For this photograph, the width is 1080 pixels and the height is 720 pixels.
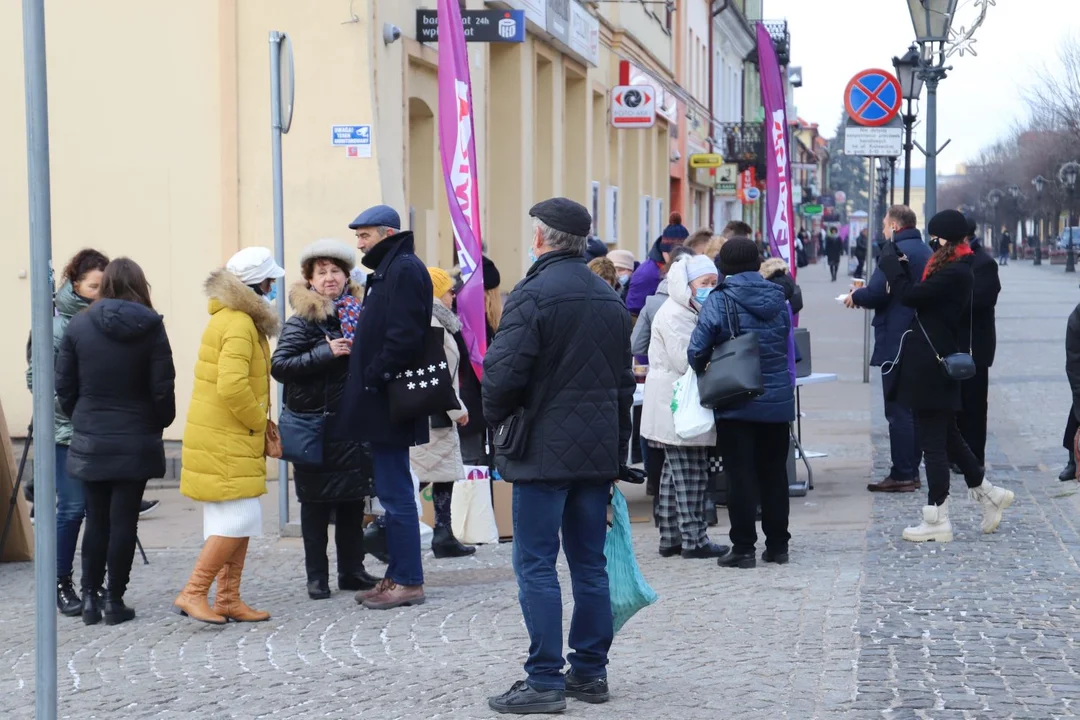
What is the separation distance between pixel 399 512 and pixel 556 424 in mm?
2142

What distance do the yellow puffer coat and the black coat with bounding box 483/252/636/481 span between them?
1859mm

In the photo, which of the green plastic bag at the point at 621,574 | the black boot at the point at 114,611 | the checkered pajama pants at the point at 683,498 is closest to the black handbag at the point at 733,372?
the checkered pajama pants at the point at 683,498

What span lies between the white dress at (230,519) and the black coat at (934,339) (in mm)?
3898

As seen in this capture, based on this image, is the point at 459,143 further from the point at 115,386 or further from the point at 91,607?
the point at 91,607

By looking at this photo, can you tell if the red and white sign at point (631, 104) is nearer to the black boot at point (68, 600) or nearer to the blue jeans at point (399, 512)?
the blue jeans at point (399, 512)

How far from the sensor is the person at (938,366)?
8.96 meters

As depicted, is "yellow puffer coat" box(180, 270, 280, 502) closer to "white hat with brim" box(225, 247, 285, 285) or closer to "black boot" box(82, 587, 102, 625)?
"white hat with brim" box(225, 247, 285, 285)

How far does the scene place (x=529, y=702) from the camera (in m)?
5.64

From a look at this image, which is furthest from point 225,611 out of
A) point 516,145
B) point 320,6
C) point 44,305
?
point 516,145

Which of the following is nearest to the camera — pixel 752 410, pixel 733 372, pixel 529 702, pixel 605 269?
pixel 529 702

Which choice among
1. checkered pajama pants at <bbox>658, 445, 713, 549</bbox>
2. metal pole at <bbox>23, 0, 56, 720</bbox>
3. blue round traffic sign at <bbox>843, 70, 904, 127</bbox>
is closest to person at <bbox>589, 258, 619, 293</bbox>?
checkered pajama pants at <bbox>658, 445, 713, 549</bbox>

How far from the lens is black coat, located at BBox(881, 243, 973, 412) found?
8945 mm

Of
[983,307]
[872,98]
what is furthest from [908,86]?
[983,307]

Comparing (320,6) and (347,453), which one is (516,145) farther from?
(347,453)
